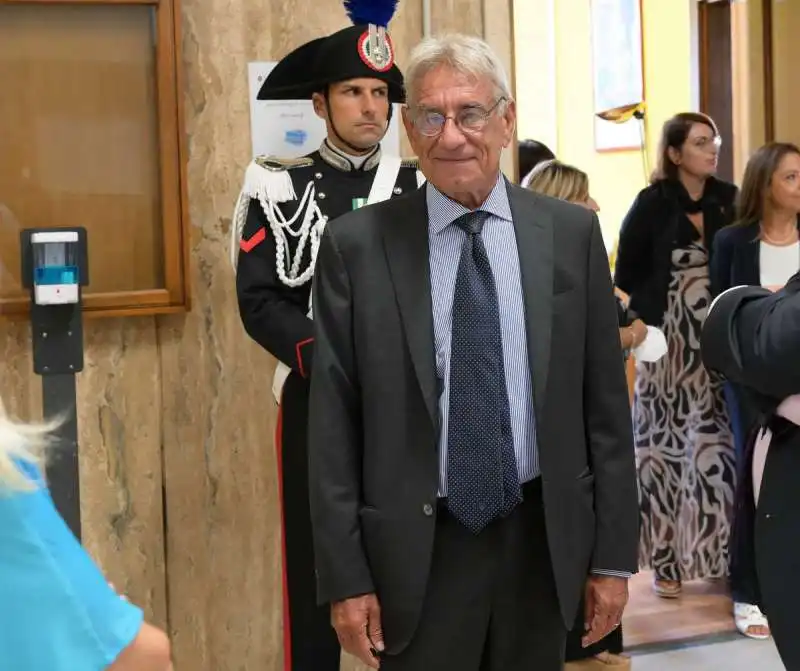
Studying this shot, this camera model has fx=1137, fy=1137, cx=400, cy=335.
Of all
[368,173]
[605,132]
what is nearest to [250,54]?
[368,173]

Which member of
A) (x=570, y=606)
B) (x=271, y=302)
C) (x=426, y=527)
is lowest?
(x=570, y=606)

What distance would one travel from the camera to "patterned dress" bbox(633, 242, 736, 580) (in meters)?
4.30

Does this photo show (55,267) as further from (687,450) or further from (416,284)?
(687,450)

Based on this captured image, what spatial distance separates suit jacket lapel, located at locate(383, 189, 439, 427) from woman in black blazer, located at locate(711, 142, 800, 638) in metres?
2.46

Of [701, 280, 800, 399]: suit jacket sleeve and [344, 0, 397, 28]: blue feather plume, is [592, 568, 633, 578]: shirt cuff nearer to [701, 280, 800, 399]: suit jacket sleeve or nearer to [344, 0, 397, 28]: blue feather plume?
[701, 280, 800, 399]: suit jacket sleeve

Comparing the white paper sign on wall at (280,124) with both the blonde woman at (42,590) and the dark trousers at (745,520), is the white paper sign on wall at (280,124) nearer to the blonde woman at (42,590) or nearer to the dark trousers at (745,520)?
the dark trousers at (745,520)

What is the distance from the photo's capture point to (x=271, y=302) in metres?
2.58

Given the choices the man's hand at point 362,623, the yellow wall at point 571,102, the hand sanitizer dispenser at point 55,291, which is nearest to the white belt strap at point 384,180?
the hand sanitizer dispenser at point 55,291

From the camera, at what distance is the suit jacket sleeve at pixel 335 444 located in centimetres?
180

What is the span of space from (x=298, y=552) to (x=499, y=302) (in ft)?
3.49

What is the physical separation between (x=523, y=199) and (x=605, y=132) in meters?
5.78

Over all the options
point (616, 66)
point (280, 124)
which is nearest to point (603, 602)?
point (280, 124)

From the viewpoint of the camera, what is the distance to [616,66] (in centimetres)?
737

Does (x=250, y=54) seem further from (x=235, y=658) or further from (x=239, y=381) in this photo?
(x=235, y=658)
